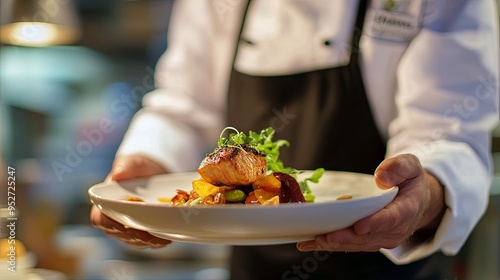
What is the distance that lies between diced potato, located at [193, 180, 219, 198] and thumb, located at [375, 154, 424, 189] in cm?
25

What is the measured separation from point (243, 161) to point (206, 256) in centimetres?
184

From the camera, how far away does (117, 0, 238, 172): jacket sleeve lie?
161cm

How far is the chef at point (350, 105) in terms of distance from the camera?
1.24 meters

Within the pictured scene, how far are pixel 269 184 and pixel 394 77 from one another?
1.74 ft

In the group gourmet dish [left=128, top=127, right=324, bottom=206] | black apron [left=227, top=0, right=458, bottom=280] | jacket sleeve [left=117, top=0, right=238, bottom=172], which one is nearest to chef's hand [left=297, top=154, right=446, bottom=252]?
gourmet dish [left=128, top=127, right=324, bottom=206]

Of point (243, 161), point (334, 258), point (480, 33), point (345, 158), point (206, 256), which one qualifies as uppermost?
point (480, 33)

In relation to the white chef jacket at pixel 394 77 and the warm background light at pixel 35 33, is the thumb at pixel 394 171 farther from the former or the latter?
the warm background light at pixel 35 33

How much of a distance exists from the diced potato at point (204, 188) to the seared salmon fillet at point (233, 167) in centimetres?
1

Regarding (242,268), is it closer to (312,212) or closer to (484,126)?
(484,126)

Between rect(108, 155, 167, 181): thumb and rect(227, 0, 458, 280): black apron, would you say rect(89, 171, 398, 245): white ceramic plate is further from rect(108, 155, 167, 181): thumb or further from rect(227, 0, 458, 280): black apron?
rect(227, 0, 458, 280): black apron

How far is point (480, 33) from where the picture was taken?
1361 millimetres

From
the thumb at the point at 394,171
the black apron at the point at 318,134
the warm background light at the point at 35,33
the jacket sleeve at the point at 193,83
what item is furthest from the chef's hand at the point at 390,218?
the warm background light at the point at 35,33

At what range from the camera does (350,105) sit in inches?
56.3

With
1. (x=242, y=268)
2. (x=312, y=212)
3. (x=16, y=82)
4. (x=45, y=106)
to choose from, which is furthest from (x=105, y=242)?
(x=312, y=212)
